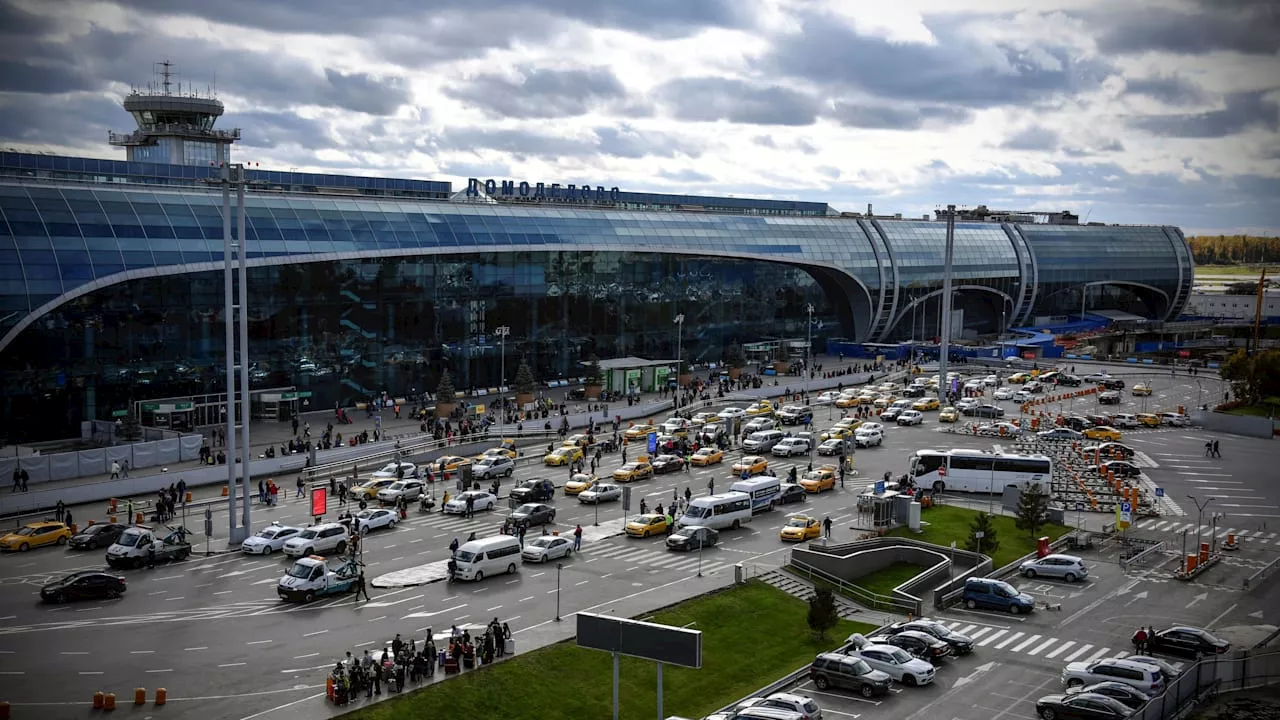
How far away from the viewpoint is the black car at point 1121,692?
3306cm

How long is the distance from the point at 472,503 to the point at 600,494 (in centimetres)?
682

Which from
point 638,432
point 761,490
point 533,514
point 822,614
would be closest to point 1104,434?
point 638,432

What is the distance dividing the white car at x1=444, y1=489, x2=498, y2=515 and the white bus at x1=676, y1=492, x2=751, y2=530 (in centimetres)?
969

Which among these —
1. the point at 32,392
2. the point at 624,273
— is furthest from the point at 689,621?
the point at 624,273

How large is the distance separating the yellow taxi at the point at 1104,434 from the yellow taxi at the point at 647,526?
1601 inches

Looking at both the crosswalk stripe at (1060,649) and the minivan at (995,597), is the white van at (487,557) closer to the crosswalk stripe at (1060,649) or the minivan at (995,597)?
the minivan at (995,597)

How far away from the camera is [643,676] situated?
3700cm

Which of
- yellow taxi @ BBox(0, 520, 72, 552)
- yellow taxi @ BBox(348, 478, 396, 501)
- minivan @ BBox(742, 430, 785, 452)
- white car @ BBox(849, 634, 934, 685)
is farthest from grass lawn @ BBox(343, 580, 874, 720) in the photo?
minivan @ BBox(742, 430, 785, 452)

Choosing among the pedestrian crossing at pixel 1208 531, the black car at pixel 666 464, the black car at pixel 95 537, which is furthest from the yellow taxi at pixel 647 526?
the pedestrian crossing at pixel 1208 531

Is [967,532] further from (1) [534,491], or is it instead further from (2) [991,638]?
(1) [534,491]

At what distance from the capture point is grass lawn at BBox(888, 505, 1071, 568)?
5244 cm

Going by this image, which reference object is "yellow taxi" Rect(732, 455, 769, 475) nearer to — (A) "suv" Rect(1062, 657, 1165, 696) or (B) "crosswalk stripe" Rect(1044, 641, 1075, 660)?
(B) "crosswalk stripe" Rect(1044, 641, 1075, 660)

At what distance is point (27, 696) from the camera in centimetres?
3231

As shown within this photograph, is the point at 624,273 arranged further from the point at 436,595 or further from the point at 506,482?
the point at 436,595
